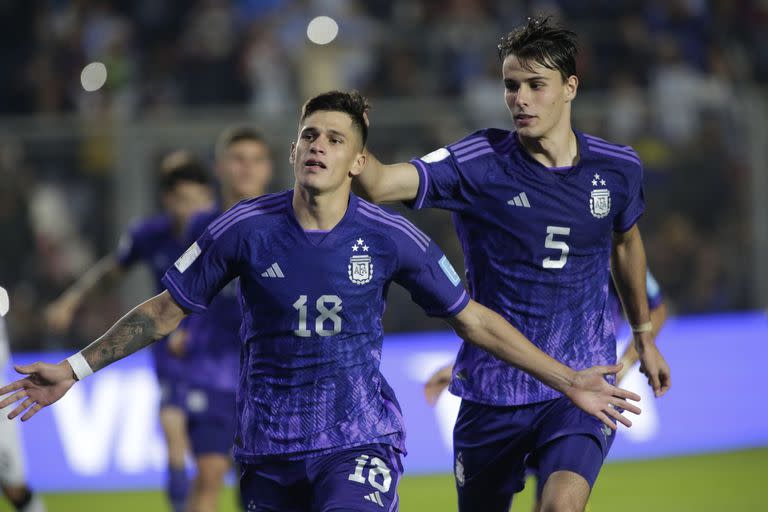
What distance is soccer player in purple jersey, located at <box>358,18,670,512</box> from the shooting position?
533cm

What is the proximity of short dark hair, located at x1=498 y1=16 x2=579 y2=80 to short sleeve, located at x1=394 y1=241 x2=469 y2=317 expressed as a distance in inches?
42.2

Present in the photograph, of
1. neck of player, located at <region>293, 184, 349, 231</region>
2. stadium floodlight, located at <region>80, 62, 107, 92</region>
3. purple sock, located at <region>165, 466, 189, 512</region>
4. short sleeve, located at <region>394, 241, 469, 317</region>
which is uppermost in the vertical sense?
stadium floodlight, located at <region>80, 62, 107, 92</region>

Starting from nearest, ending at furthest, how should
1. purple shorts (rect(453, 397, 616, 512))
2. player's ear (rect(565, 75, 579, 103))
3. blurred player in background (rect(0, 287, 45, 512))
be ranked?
purple shorts (rect(453, 397, 616, 512))
player's ear (rect(565, 75, 579, 103))
blurred player in background (rect(0, 287, 45, 512))

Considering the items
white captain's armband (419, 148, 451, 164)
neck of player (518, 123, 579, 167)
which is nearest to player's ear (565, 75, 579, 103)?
neck of player (518, 123, 579, 167)

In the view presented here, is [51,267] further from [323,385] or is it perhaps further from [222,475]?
[323,385]

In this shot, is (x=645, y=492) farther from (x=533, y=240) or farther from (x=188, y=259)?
(x=188, y=259)

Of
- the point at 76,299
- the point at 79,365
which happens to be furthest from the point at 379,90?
the point at 79,365

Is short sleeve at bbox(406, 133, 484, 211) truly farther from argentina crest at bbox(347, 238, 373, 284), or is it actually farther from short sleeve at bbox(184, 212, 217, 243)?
short sleeve at bbox(184, 212, 217, 243)

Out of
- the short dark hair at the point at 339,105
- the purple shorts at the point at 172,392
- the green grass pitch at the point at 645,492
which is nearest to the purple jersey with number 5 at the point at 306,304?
the short dark hair at the point at 339,105

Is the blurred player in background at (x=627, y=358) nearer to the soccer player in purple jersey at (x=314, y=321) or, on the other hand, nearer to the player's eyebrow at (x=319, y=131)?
the soccer player in purple jersey at (x=314, y=321)

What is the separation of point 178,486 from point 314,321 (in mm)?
3582

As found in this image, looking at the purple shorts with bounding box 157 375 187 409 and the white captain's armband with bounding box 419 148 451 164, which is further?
the purple shorts with bounding box 157 375 187 409

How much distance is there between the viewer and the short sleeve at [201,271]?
4684 mm

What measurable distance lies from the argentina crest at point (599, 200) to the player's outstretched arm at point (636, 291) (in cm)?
28
